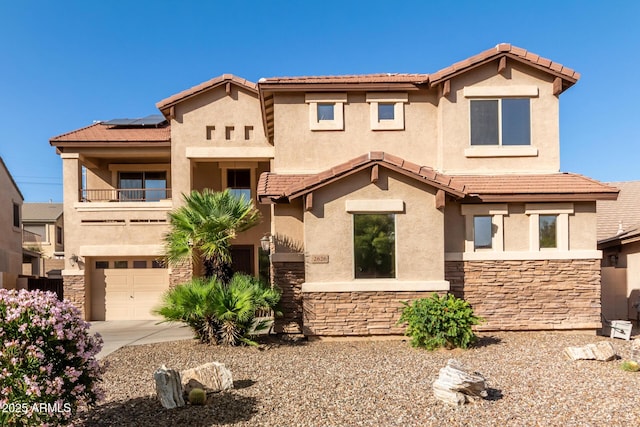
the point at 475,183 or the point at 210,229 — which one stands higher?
the point at 475,183

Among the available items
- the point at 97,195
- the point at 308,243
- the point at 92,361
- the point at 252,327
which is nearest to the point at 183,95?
the point at 97,195

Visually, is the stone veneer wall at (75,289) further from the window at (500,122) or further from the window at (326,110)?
the window at (500,122)

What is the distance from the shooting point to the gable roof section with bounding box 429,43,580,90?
1327 cm

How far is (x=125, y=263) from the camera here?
18.1 meters

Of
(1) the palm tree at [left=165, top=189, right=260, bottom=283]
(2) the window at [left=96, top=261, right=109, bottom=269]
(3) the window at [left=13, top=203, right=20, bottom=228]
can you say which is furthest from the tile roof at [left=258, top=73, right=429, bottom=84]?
(3) the window at [left=13, top=203, right=20, bottom=228]

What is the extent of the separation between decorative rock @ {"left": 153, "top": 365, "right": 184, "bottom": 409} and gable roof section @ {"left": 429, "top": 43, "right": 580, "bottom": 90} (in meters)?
10.6

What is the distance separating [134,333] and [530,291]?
11.9 meters

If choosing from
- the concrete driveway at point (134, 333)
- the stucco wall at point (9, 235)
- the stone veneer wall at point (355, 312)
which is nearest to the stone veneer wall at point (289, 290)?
the stone veneer wall at point (355, 312)

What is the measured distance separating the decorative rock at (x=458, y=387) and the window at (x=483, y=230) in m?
6.40

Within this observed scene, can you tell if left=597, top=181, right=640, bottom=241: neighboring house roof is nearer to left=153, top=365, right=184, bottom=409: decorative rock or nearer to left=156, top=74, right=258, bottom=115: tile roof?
left=156, top=74, right=258, bottom=115: tile roof

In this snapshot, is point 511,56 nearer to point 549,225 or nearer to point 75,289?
point 549,225

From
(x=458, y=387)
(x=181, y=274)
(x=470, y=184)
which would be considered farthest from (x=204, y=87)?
(x=458, y=387)

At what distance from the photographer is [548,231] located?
1289 cm

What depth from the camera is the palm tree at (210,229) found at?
38.4 ft
